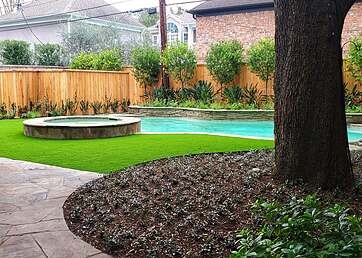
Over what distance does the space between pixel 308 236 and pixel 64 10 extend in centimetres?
2379

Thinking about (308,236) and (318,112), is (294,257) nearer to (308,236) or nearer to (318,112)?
(308,236)

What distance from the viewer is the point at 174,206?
3.49 m

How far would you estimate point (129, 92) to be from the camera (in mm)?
17562

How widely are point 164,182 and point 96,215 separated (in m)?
0.94

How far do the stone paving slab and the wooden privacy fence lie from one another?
8610 mm

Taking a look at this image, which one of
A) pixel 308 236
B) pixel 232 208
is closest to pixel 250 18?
pixel 232 208

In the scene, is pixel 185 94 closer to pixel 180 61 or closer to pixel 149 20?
pixel 180 61

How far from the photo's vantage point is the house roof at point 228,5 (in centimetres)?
1919

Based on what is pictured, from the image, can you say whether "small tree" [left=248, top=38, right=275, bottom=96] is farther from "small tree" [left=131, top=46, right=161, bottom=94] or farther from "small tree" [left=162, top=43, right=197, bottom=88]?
"small tree" [left=131, top=46, right=161, bottom=94]

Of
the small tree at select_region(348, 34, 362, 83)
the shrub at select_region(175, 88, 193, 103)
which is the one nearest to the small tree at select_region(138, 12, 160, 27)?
the shrub at select_region(175, 88, 193, 103)

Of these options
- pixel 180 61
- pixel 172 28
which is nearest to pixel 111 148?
pixel 180 61

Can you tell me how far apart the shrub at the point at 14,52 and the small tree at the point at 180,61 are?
6.63m

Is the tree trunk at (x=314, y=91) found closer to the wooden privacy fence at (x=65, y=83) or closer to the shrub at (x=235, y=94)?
the wooden privacy fence at (x=65, y=83)

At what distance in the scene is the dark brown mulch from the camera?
9.52ft
